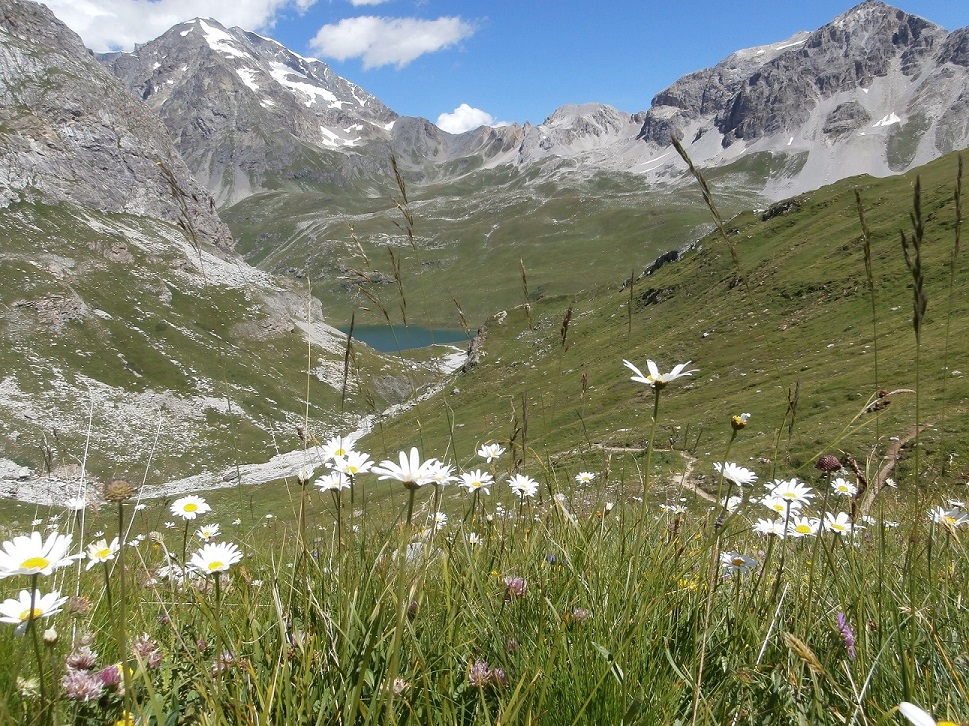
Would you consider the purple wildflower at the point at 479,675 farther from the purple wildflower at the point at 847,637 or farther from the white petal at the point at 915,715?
the purple wildflower at the point at 847,637

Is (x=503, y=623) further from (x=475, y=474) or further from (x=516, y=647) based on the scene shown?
(x=475, y=474)

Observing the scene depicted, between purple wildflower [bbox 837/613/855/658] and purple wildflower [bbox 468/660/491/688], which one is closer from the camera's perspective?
purple wildflower [bbox 468/660/491/688]

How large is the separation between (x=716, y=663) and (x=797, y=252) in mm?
59935

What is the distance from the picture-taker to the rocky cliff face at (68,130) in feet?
349

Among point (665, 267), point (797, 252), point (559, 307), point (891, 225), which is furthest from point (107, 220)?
point (891, 225)

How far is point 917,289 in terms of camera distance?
211 centimetres

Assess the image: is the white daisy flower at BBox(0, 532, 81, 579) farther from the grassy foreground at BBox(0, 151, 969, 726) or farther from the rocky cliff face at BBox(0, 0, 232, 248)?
the rocky cliff face at BBox(0, 0, 232, 248)

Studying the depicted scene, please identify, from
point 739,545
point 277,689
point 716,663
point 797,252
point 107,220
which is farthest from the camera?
point 107,220

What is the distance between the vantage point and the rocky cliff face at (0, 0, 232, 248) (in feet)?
349

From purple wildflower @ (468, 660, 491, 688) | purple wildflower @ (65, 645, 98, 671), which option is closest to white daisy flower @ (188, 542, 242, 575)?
purple wildflower @ (65, 645, 98, 671)

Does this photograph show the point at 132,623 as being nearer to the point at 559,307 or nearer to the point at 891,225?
the point at 891,225

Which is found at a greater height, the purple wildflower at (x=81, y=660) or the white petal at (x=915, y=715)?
the white petal at (x=915, y=715)

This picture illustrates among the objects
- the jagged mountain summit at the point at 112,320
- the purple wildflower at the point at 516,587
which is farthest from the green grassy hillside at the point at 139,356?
the purple wildflower at the point at 516,587

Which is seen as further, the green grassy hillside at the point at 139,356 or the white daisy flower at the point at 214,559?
the green grassy hillside at the point at 139,356
